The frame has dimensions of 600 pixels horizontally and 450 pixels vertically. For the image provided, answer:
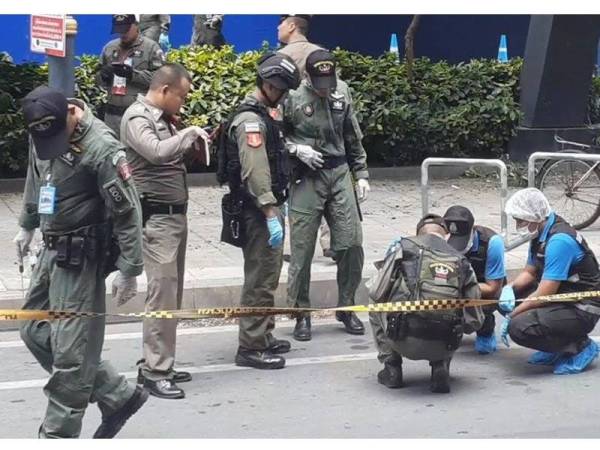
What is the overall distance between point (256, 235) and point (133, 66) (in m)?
3.34

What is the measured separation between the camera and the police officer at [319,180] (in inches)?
297

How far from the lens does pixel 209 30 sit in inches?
578

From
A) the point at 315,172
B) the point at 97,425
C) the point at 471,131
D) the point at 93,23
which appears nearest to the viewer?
the point at 97,425

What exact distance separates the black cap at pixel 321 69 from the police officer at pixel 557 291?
1.35 metres

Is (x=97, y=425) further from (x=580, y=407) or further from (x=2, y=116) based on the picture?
(x=2, y=116)

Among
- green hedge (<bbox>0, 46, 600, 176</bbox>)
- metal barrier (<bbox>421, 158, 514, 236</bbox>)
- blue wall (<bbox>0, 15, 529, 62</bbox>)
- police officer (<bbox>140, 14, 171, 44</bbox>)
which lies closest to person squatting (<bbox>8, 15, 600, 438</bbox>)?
metal barrier (<bbox>421, 158, 514, 236</bbox>)

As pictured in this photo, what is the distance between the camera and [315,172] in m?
7.57

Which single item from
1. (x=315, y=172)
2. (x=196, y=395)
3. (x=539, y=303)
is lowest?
(x=196, y=395)

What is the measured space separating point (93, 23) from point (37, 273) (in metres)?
10.3

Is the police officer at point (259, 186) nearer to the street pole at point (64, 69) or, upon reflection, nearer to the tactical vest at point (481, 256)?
the tactical vest at point (481, 256)

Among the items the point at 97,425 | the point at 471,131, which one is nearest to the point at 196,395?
the point at 97,425

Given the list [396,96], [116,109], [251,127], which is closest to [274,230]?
[251,127]

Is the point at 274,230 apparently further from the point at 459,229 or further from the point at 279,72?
the point at 459,229

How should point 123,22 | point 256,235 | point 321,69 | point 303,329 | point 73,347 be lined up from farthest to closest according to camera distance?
point 123,22 → point 303,329 → point 321,69 → point 256,235 → point 73,347
